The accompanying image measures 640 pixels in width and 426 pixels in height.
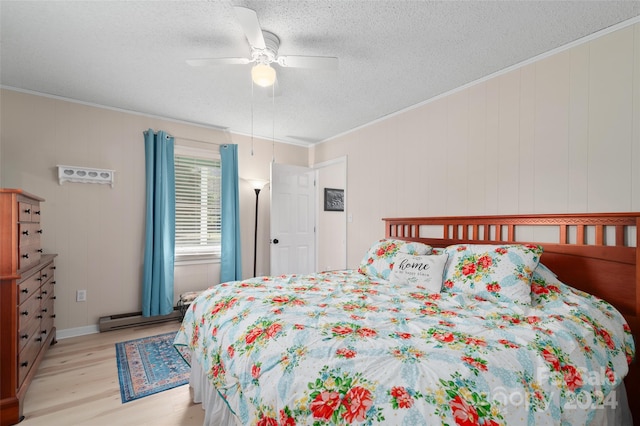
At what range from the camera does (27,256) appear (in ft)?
7.04

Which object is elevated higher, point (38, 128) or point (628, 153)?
point (38, 128)

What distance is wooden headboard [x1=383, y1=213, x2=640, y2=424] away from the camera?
178 centimetres

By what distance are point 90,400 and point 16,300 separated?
830 millimetres

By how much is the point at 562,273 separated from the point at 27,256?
378cm

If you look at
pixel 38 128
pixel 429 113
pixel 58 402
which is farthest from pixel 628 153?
pixel 38 128

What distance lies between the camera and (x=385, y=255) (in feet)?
8.57

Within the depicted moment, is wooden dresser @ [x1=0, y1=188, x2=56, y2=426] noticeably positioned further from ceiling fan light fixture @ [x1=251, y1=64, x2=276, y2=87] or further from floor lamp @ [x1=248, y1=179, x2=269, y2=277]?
floor lamp @ [x1=248, y1=179, x2=269, y2=277]

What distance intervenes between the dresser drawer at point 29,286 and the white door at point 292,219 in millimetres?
2410

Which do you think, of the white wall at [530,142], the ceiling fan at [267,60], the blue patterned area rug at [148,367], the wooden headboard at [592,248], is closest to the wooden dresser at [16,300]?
the blue patterned area rug at [148,367]

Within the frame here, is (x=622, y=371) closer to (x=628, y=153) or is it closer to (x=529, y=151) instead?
(x=628, y=153)

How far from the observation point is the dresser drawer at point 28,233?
79.0 inches

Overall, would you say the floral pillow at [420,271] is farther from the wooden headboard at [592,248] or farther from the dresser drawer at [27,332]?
the dresser drawer at [27,332]

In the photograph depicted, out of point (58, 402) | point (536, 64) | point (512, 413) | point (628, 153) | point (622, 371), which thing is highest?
point (536, 64)

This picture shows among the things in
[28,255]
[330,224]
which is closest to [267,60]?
[28,255]
